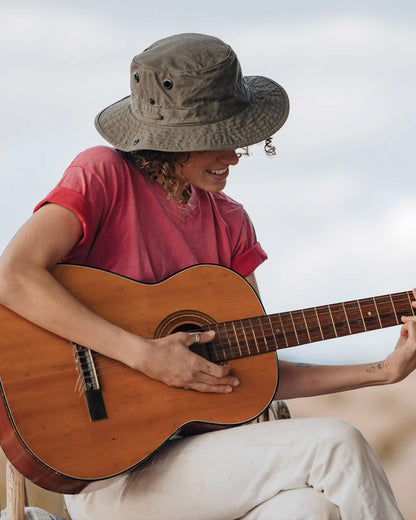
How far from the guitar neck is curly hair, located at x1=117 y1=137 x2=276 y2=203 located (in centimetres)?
37

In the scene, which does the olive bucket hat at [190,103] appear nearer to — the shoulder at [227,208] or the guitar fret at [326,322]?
the shoulder at [227,208]

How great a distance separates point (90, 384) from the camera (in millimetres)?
1461

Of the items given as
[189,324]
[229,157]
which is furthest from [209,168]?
[189,324]

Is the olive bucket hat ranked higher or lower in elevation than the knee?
higher

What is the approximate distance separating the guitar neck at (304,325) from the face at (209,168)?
0.35m

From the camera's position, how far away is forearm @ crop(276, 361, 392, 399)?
71.2 inches

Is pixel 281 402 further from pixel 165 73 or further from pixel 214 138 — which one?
pixel 165 73

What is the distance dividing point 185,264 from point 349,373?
0.49 m

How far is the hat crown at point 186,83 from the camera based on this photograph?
1610 mm

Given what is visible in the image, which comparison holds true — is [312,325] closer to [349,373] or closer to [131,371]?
[349,373]

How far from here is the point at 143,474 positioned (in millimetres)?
1513

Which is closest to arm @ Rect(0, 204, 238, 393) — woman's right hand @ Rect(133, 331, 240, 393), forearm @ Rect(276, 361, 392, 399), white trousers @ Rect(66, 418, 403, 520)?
woman's right hand @ Rect(133, 331, 240, 393)

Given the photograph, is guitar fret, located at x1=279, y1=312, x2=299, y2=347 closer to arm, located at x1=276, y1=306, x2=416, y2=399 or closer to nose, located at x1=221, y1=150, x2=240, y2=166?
arm, located at x1=276, y1=306, x2=416, y2=399

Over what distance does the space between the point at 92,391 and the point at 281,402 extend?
1.71ft
